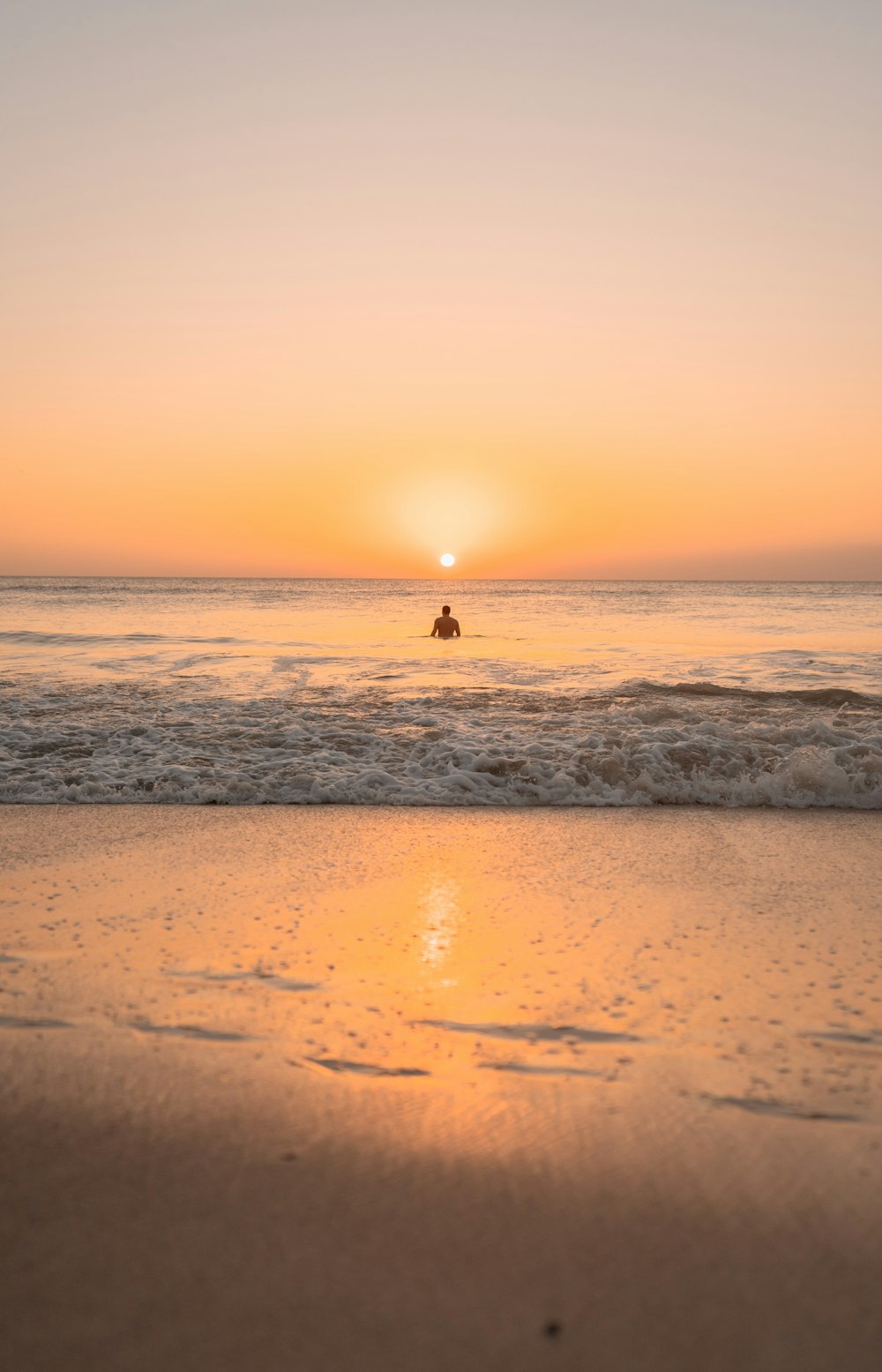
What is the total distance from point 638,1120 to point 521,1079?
0.36 metres

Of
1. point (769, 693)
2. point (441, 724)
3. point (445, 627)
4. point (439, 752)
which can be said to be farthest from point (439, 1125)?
point (445, 627)

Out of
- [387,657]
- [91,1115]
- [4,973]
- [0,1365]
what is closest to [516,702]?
[387,657]

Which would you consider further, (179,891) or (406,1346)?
(179,891)

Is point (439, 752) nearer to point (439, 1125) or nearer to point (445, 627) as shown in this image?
point (439, 1125)

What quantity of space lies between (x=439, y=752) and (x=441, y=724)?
5.37 feet

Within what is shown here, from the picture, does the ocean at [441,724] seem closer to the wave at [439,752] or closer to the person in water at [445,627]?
the wave at [439,752]

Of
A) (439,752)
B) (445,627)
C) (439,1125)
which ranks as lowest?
(439,1125)

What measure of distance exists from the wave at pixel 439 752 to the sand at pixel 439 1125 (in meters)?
2.29

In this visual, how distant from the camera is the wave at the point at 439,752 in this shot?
6.75 m

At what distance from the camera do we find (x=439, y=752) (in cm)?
786

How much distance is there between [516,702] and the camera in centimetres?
1125

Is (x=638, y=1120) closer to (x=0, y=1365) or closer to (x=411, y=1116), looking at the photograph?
(x=411, y=1116)

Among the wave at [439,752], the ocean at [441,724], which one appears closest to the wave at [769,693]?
the ocean at [441,724]

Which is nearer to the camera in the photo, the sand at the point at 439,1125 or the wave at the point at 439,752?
the sand at the point at 439,1125
